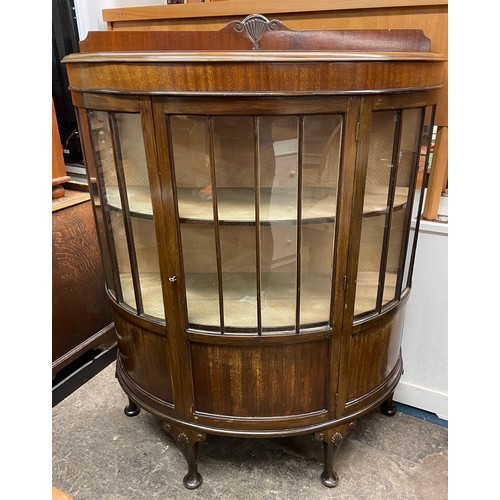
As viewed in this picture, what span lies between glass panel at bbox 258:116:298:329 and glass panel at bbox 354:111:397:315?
0.18m

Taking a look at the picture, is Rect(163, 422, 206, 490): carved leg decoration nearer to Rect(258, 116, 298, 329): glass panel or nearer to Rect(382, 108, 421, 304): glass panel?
Rect(258, 116, 298, 329): glass panel

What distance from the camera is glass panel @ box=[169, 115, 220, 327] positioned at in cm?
96

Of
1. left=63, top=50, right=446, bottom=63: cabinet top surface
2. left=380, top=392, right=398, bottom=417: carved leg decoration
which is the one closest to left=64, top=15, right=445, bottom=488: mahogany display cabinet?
left=63, top=50, right=446, bottom=63: cabinet top surface

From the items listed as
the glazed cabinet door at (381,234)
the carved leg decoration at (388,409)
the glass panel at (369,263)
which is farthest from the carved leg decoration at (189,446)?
the carved leg decoration at (388,409)

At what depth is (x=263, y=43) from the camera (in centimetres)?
101

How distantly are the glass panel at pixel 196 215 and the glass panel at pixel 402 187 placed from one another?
47 cm

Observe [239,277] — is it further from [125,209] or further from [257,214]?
[125,209]

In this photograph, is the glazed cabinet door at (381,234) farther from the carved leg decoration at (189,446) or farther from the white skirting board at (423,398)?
the carved leg decoration at (189,446)

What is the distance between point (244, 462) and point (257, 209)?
0.90 m

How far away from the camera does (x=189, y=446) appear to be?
1.30m

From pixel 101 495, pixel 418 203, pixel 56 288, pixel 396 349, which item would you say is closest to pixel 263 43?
pixel 418 203

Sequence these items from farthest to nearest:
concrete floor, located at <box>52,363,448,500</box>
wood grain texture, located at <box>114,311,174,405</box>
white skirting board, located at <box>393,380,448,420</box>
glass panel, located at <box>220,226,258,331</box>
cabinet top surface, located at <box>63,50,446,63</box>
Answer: white skirting board, located at <box>393,380,448,420</box> < concrete floor, located at <box>52,363,448,500</box> < wood grain texture, located at <box>114,311,174,405</box> < glass panel, located at <box>220,226,258,331</box> < cabinet top surface, located at <box>63,50,446,63</box>

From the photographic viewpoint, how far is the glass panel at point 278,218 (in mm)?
947

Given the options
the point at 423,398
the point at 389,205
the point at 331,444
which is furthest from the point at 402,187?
the point at 423,398
